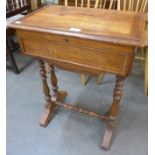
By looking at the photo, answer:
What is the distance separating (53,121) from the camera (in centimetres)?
150

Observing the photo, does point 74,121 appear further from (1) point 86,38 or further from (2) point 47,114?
(1) point 86,38

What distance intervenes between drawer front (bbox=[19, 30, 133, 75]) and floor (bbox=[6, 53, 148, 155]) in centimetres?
65

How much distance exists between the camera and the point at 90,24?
0.98 meters

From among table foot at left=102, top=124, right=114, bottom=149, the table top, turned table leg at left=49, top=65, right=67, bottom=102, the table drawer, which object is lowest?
table foot at left=102, top=124, right=114, bottom=149

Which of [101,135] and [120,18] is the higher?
[120,18]

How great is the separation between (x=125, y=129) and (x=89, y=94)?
1.60ft

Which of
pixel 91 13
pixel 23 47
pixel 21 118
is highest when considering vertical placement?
pixel 91 13

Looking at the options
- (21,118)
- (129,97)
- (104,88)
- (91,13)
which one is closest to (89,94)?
(104,88)

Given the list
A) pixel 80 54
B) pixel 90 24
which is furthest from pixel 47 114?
pixel 90 24

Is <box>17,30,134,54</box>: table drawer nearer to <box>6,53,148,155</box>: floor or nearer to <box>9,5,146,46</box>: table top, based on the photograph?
<box>9,5,146,46</box>: table top

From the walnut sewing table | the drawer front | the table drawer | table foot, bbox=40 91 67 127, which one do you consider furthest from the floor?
the table drawer

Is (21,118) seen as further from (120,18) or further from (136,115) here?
(120,18)

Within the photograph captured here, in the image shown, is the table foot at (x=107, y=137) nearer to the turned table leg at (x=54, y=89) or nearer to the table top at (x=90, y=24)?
the turned table leg at (x=54, y=89)

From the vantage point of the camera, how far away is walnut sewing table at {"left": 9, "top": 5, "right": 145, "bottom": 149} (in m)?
0.86
